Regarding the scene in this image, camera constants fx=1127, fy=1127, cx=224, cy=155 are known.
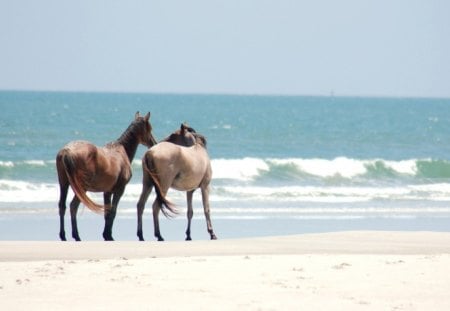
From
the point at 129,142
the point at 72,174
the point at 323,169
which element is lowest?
the point at 323,169

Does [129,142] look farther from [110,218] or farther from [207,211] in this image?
[207,211]

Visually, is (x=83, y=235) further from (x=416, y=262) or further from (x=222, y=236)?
(x=416, y=262)

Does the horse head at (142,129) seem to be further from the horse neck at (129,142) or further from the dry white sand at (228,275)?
the dry white sand at (228,275)

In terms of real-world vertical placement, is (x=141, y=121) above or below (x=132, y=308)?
above

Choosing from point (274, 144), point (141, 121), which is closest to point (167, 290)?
point (141, 121)

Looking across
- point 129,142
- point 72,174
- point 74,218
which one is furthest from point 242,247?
point 129,142

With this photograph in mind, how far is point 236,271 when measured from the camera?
419 inches

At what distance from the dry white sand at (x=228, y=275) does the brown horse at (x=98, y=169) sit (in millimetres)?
1146

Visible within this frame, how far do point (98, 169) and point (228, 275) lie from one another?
4133mm

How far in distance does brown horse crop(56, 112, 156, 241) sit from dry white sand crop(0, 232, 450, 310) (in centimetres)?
115

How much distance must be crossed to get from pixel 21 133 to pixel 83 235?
3164 cm

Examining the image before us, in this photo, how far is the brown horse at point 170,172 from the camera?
14344mm

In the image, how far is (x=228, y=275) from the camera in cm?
1041

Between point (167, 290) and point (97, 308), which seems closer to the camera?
point (97, 308)
